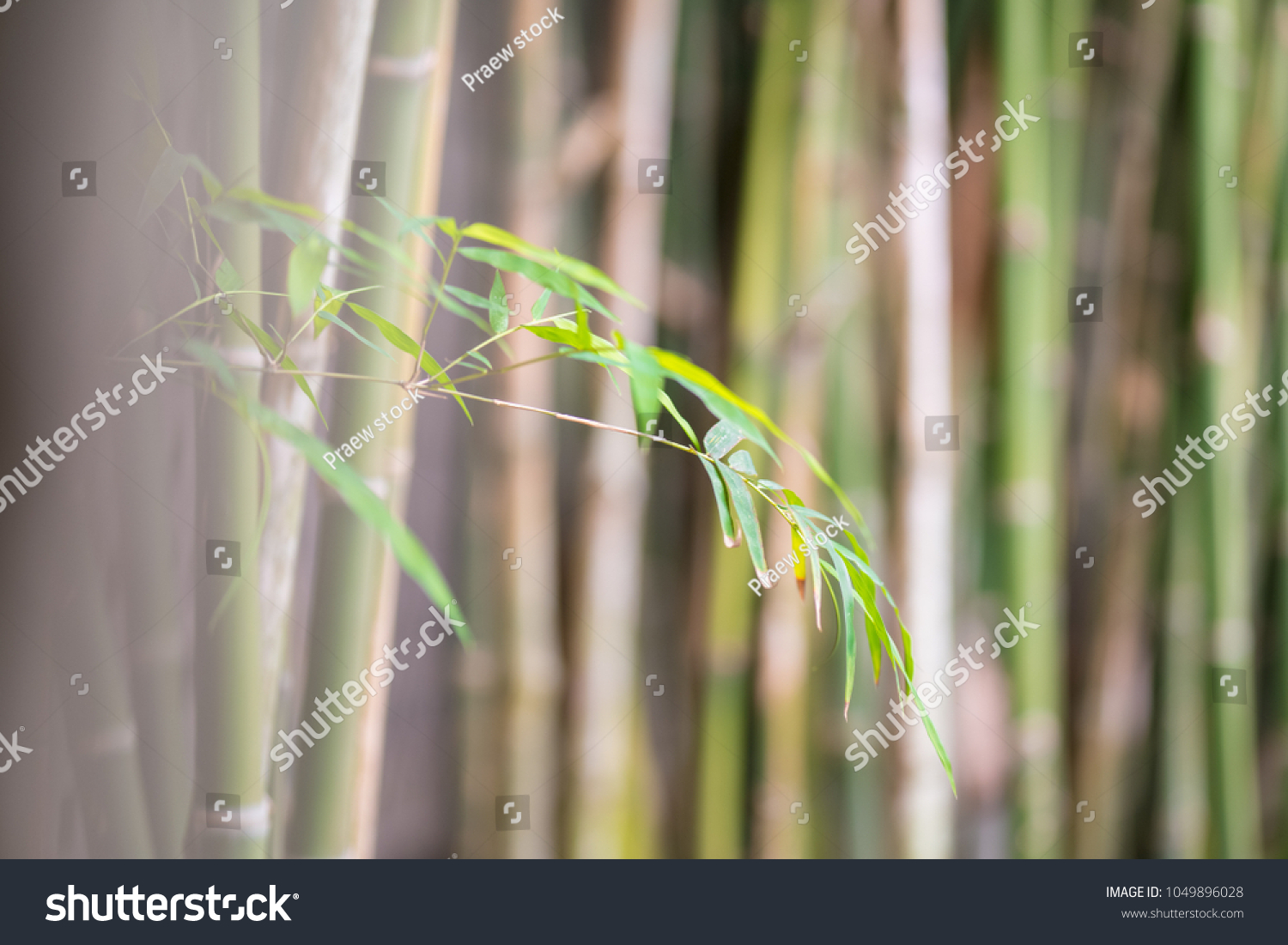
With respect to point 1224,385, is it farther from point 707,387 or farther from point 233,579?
point 233,579

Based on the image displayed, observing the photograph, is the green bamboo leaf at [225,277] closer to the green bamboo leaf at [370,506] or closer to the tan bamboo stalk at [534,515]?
the green bamboo leaf at [370,506]

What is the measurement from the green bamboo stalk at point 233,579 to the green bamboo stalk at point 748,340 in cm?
41

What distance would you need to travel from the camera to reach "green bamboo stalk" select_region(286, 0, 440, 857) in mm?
669

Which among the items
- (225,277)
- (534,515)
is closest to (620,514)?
(534,515)

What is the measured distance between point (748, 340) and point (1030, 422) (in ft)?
0.94

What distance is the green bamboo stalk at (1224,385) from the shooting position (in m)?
0.77

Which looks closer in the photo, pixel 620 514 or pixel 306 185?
pixel 306 185

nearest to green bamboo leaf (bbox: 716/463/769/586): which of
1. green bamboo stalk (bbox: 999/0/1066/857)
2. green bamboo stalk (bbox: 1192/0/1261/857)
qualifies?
green bamboo stalk (bbox: 999/0/1066/857)

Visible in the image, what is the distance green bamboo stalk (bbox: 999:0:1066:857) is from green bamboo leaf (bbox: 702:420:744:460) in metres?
0.51

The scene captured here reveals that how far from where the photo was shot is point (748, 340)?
78 cm

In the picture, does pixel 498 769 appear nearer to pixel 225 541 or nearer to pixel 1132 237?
pixel 225 541

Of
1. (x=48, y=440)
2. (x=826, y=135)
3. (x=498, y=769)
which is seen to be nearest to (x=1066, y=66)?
(x=826, y=135)

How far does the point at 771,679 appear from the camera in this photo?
0.78 meters

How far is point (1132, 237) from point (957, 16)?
28cm
